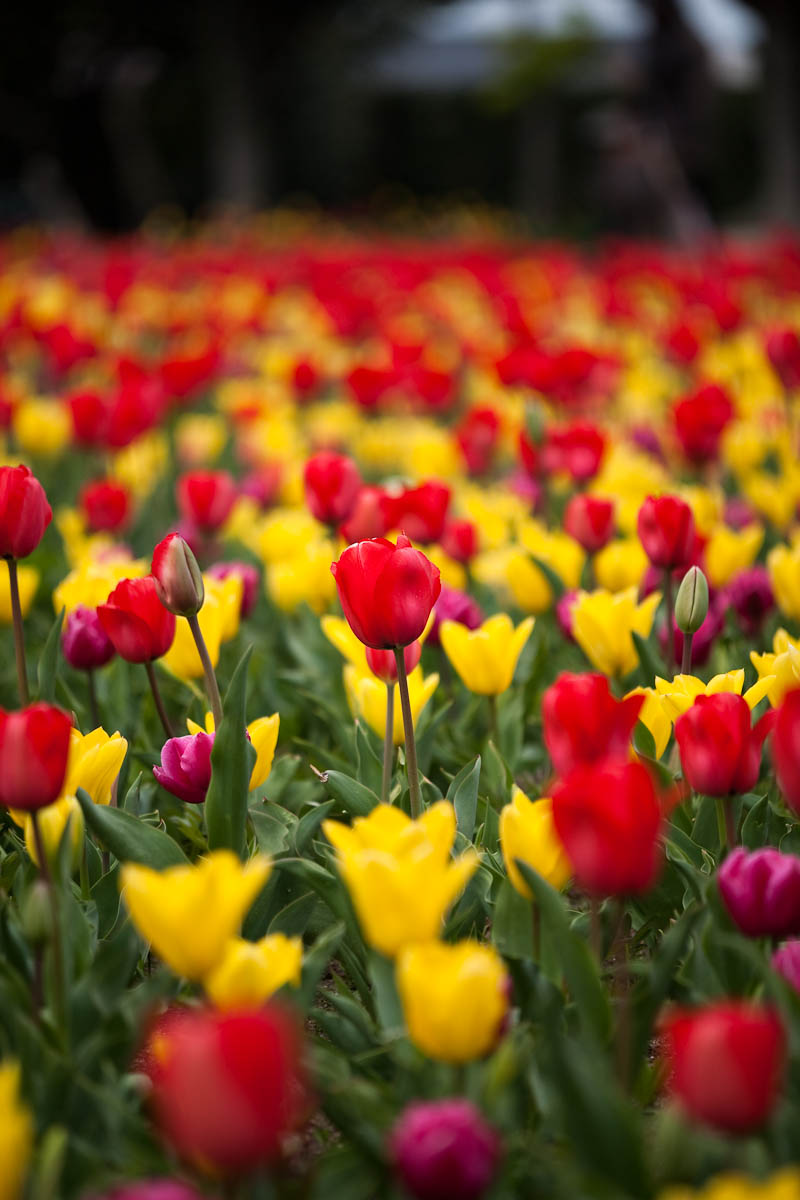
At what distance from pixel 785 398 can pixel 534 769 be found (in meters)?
2.74

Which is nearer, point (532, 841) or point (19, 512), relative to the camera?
point (532, 841)

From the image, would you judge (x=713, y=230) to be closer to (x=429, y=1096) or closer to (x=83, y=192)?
(x=429, y=1096)

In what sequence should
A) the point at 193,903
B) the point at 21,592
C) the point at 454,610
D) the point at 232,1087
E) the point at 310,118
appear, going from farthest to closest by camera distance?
1. the point at 310,118
2. the point at 21,592
3. the point at 454,610
4. the point at 193,903
5. the point at 232,1087

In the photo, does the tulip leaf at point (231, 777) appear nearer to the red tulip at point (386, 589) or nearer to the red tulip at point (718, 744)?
the red tulip at point (386, 589)

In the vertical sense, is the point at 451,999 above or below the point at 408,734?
above

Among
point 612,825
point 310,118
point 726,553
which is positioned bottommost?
point 310,118

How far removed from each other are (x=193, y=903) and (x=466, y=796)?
763 millimetres

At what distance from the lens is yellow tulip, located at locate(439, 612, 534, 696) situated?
2.00m

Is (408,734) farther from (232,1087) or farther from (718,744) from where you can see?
(232,1087)

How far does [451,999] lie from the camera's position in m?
1.09

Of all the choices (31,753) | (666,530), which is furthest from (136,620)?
(666,530)

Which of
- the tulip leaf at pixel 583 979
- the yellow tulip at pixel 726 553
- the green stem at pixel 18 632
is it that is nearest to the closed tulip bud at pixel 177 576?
the green stem at pixel 18 632

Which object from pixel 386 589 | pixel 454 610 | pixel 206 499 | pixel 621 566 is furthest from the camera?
pixel 206 499

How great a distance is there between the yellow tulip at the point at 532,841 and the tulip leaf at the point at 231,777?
1.42ft
